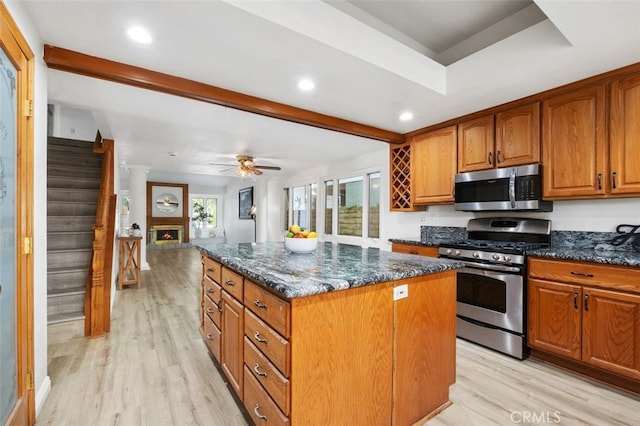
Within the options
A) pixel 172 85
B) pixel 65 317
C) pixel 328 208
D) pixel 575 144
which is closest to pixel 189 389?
pixel 172 85

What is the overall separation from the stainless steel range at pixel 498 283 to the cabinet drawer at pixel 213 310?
2219mm

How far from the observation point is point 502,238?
3090 millimetres

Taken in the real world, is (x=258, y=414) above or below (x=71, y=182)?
below

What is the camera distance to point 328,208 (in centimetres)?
598

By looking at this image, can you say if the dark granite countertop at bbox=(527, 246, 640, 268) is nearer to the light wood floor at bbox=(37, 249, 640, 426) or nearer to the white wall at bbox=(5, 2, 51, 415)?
the light wood floor at bbox=(37, 249, 640, 426)

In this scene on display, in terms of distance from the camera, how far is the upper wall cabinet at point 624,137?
85.7 inches

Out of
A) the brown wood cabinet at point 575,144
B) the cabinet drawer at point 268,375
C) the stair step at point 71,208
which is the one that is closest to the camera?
the cabinet drawer at point 268,375

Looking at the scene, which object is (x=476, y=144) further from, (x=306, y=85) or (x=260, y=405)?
(x=260, y=405)

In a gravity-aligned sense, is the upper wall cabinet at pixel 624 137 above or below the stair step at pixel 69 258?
above

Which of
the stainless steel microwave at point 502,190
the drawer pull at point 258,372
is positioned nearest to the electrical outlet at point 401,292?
the drawer pull at point 258,372

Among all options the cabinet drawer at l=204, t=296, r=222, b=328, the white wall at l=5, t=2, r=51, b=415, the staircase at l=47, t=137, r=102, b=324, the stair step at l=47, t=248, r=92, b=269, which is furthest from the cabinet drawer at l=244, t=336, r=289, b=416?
the stair step at l=47, t=248, r=92, b=269

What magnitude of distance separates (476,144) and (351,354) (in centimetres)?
273

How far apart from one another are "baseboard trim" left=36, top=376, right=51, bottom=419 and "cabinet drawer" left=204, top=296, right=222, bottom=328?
1.06m

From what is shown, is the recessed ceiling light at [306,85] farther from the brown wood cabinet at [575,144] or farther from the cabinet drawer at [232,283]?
the brown wood cabinet at [575,144]
